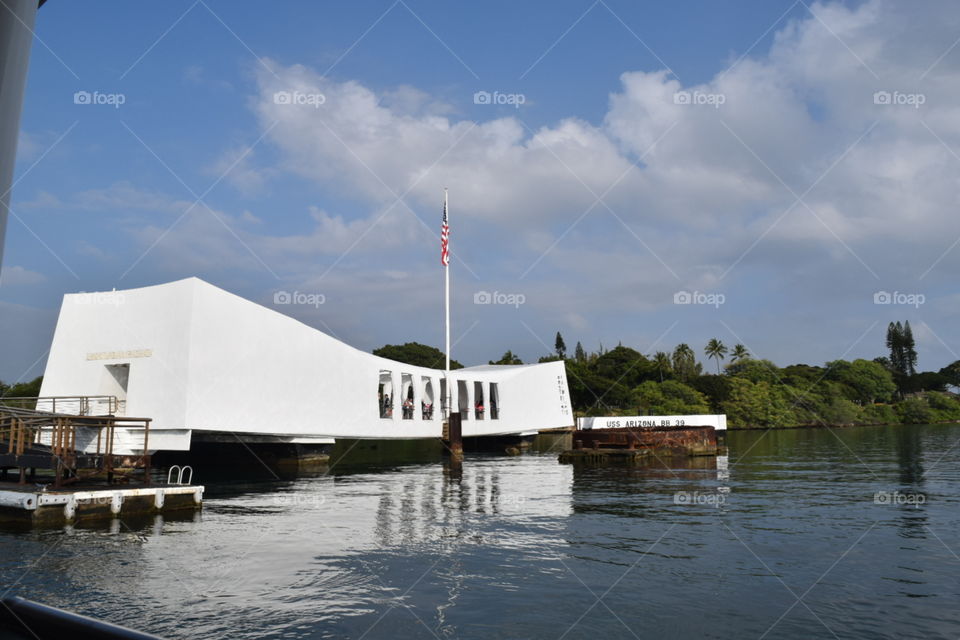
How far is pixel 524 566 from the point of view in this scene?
12852 millimetres

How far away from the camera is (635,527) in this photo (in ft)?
55.3

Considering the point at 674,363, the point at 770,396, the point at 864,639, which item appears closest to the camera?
the point at 864,639

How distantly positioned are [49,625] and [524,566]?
11.8m

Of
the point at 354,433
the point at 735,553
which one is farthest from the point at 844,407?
the point at 735,553

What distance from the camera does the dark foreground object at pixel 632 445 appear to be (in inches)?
1545

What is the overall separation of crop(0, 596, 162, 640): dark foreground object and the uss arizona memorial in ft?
95.0

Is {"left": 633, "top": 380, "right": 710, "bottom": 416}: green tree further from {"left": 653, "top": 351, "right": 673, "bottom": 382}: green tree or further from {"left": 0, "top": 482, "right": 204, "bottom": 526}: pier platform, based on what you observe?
{"left": 0, "top": 482, "right": 204, "bottom": 526}: pier platform

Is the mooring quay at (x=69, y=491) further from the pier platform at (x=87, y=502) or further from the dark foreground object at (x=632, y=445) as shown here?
the dark foreground object at (x=632, y=445)

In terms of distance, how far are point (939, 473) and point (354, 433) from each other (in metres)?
26.8

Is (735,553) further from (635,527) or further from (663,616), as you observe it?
(663,616)

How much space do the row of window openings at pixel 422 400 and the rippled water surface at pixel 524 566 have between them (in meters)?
18.2

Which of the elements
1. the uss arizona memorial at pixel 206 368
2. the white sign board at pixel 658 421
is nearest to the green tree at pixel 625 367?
the white sign board at pixel 658 421

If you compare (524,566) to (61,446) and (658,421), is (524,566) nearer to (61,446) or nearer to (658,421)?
(61,446)

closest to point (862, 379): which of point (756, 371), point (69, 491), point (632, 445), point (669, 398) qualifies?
point (756, 371)
